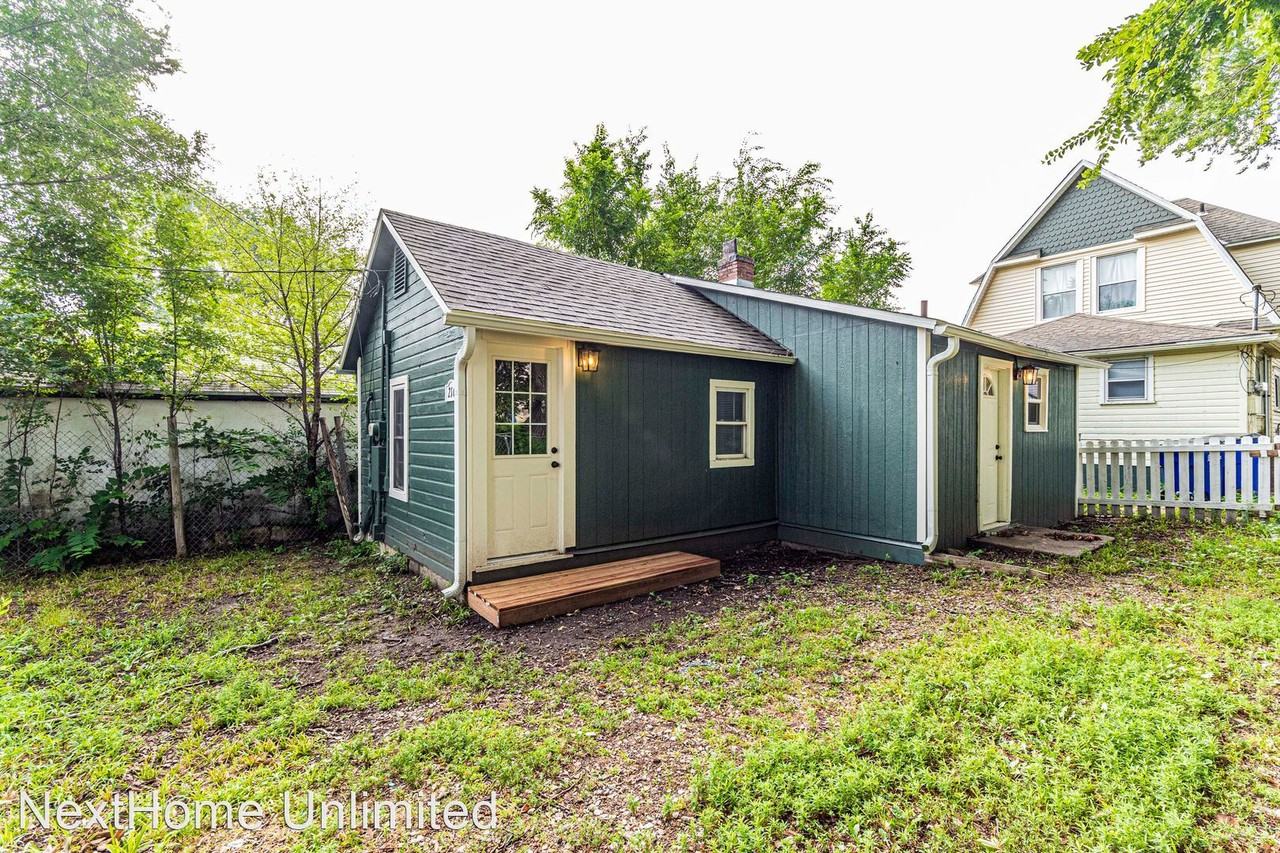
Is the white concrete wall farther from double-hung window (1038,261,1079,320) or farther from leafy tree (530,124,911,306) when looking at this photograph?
double-hung window (1038,261,1079,320)

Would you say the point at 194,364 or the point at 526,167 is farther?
the point at 526,167

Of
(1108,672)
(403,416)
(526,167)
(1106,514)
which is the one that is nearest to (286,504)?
(403,416)

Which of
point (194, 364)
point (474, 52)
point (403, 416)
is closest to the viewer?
point (403, 416)

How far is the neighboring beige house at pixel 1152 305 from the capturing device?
9.66m

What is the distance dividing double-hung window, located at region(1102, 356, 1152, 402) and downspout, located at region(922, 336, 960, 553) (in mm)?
7734

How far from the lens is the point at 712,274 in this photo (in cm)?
2070

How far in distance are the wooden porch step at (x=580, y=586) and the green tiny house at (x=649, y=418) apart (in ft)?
0.74

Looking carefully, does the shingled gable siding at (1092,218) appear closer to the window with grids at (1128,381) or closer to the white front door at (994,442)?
the window with grids at (1128,381)

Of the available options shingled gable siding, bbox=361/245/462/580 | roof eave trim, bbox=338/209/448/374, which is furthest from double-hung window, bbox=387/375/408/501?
roof eave trim, bbox=338/209/448/374

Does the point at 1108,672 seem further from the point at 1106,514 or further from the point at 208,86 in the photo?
the point at 208,86

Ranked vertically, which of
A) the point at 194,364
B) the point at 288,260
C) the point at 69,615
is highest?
the point at 288,260

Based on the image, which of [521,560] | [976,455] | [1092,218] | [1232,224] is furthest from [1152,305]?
[521,560]

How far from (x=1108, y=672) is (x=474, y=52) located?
10487 mm

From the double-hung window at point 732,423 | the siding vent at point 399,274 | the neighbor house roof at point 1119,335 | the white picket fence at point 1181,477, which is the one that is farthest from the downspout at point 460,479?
the neighbor house roof at point 1119,335
